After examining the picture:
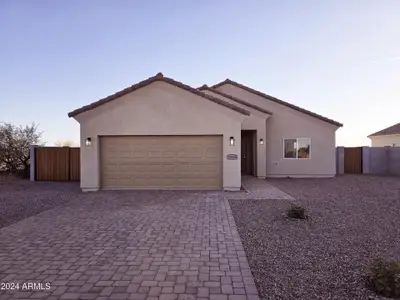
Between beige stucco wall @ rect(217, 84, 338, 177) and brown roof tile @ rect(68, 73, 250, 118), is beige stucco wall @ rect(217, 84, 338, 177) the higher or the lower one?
the lower one

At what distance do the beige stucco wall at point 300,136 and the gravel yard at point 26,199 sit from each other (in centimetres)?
1106

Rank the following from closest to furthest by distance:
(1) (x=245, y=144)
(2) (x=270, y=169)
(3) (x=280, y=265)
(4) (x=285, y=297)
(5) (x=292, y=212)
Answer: (4) (x=285, y=297)
(3) (x=280, y=265)
(5) (x=292, y=212)
(2) (x=270, y=169)
(1) (x=245, y=144)

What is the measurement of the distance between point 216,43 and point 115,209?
9.68 m

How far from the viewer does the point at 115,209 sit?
871 cm

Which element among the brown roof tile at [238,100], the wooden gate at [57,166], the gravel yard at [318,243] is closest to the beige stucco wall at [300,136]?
the brown roof tile at [238,100]

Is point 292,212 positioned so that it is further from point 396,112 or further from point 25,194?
point 396,112

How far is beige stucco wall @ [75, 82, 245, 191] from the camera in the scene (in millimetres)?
12102

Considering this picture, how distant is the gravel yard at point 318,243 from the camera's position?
3852 millimetres

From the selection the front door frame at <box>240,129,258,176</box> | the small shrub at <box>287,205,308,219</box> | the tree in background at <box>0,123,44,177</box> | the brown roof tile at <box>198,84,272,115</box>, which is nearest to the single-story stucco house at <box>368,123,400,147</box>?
the front door frame at <box>240,129,258,176</box>

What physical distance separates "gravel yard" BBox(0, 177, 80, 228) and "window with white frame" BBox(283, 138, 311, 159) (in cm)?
1176

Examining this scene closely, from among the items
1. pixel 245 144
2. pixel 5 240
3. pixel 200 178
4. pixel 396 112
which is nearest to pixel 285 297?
pixel 5 240

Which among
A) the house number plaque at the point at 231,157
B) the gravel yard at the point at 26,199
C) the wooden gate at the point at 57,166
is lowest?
the gravel yard at the point at 26,199

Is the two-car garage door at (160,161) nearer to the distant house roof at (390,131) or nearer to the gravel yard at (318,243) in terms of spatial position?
the gravel yard at (318,243)

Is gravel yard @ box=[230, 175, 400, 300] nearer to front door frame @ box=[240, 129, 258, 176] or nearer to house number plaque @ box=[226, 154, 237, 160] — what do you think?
house number plaque @ box=[226, 154, 237, 160]
